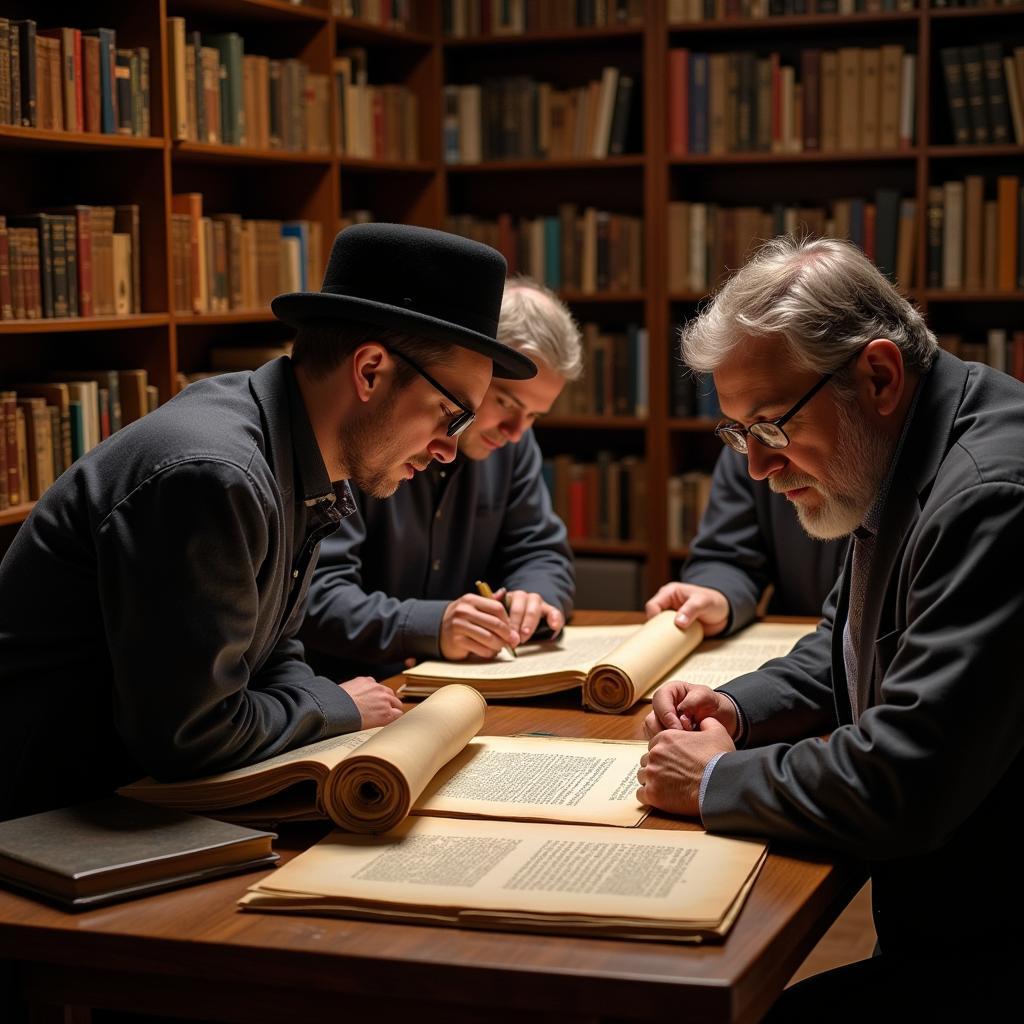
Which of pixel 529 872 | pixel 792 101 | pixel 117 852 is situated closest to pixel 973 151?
pixel 792 101

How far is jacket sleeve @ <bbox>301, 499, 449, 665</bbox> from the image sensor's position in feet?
7.98

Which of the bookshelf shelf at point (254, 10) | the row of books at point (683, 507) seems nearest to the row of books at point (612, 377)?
the row of books at point (683, 507)

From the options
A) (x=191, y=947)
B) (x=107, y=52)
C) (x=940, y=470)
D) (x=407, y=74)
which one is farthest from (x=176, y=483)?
(x=407, y=74)

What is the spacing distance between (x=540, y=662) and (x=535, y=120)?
310 cm

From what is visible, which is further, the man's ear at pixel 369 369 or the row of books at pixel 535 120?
the row of books at pixel 535 120

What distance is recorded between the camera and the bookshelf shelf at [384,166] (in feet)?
14.5

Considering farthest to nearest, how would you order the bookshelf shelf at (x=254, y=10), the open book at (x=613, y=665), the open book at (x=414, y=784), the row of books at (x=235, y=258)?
1. the bookshelf shelf at (x=254, y=10)
2. the row of books at (x=235, y=258)
3. the open book at (x=613, y=665)
4. the open book at (x=414, y=784)

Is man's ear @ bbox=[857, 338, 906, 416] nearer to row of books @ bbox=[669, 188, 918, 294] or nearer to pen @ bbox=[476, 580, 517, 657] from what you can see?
pen @ bbox=[476, 580, 517, 657]

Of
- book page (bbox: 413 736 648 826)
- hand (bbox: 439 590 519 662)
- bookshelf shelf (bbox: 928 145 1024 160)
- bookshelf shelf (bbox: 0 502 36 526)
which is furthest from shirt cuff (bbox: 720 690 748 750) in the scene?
bookshelf shelf (bbox: 928 145 1024 160)

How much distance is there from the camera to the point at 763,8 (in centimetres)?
457

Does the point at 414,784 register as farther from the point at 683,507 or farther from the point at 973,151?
the point at 973,151

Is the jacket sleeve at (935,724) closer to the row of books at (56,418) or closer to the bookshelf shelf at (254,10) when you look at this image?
the row of books at (56,418)

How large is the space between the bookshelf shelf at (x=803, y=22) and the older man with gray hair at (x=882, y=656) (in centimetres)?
290

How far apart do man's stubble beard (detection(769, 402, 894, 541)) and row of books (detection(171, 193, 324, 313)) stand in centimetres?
220
